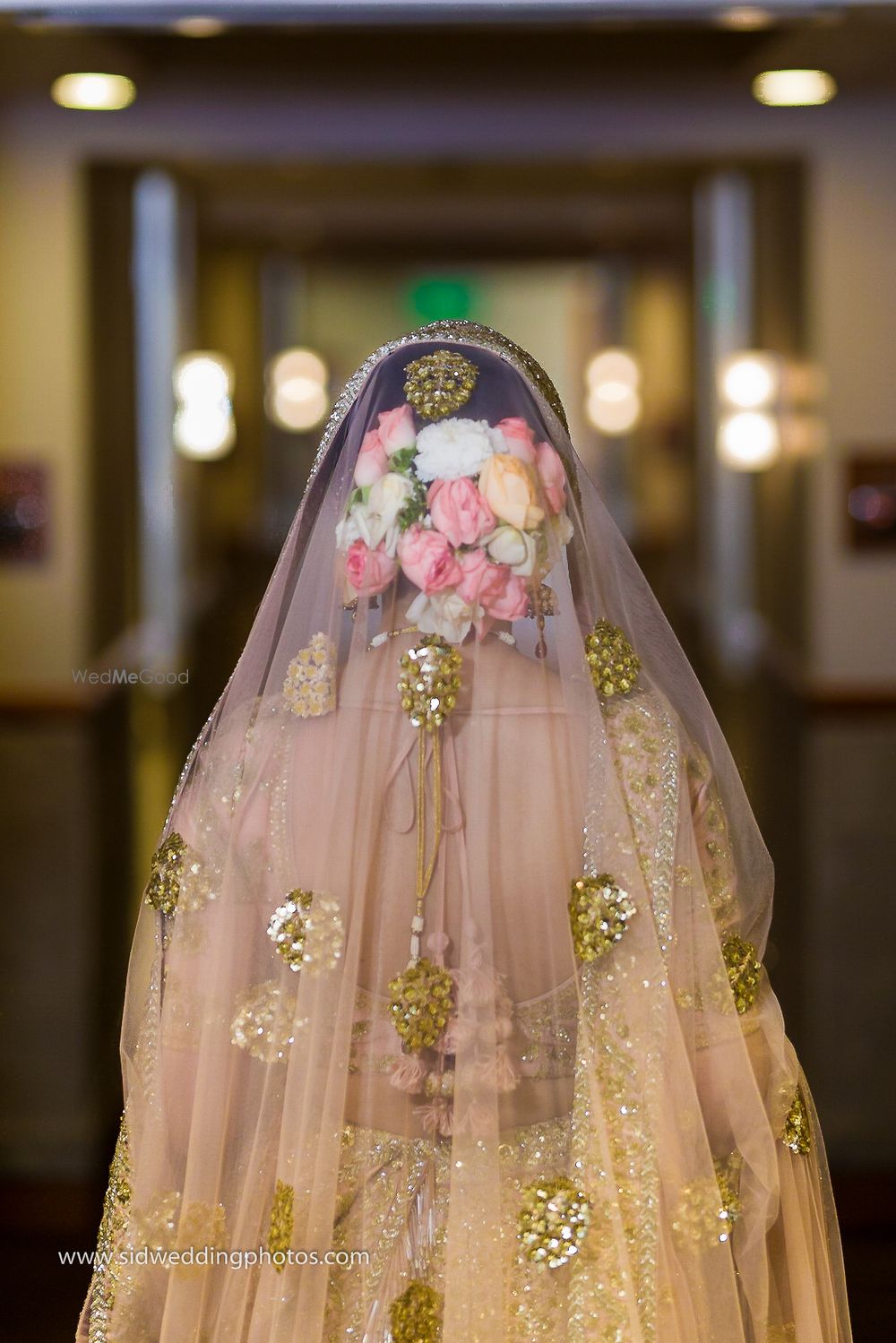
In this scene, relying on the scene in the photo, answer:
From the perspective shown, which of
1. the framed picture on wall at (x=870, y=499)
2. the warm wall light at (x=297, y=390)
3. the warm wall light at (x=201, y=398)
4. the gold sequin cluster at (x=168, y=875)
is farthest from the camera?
the warm wall light at (x=297, y=390)

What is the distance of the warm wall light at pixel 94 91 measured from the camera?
2881mm

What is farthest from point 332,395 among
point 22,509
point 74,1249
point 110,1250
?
point 110,1250

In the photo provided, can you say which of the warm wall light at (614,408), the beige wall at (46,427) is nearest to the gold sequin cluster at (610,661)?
the beige wall at (46,427)

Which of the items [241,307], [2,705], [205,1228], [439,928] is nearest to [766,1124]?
[439,928]

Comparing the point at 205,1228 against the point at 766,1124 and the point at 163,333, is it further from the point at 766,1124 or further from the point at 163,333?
the point at 163,333

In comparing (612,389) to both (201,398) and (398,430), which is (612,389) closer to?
(201,398)

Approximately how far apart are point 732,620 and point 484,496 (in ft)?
18.3

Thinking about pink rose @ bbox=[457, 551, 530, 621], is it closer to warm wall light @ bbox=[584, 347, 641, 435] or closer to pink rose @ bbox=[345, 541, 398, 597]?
pink rose @ bbox=[345, 541, 398, 597]

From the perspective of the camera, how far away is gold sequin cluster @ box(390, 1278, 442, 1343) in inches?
44.6

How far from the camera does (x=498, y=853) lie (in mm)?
1132

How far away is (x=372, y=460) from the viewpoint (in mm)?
1180

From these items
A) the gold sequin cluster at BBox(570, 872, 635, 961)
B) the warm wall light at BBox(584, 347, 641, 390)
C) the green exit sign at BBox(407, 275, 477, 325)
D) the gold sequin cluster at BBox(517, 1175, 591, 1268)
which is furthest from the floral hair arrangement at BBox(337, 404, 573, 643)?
the green exit sign at BBox(407, 275, 477, 325)

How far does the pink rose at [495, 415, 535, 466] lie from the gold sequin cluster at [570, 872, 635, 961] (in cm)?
35

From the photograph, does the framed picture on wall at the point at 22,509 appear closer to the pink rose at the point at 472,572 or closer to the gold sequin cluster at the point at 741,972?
the pink rose at the point at 472,572
